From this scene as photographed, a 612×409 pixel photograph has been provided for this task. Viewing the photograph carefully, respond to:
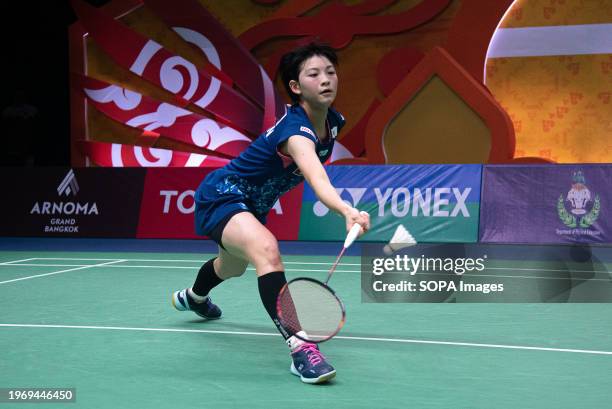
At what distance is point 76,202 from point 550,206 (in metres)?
6.53

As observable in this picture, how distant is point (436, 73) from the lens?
11.0 metres

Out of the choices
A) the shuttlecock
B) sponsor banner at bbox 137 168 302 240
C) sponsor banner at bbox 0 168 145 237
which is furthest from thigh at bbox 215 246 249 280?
sponsor banner at bbox 0 168 145 237

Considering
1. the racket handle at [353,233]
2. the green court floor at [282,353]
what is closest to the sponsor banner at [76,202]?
the green court floor at [282,353]

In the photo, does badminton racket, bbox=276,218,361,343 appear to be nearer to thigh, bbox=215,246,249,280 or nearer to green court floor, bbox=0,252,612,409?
green court floor, bbox=0,252,612,409

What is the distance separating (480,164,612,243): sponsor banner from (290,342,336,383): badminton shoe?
6.27 m

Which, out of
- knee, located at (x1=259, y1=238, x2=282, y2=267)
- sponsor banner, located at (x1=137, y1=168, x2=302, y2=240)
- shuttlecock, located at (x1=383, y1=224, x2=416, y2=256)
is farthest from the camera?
sponsor banner, located at (x1=137, y1=168, x2=302, y2=240)

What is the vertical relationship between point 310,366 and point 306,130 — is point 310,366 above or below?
below

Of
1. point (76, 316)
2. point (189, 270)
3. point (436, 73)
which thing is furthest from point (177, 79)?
point (76, 316)

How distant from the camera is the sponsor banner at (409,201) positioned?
9203 mm

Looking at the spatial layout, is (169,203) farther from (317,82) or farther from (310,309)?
(310,309)

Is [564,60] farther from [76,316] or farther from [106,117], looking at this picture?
[76,316]

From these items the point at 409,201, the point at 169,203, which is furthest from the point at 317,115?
the point at 169,203

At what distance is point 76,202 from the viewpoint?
10.8m

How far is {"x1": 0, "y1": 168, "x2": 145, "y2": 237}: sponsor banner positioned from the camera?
10664mm
